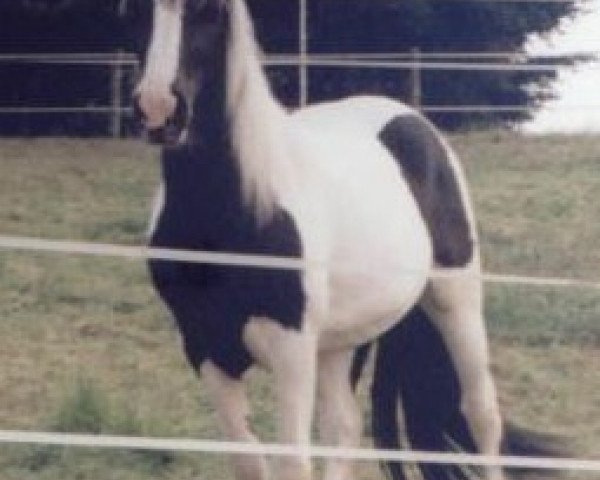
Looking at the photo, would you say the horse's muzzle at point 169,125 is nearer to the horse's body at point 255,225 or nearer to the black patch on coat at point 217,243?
the horse's body at point 255,225

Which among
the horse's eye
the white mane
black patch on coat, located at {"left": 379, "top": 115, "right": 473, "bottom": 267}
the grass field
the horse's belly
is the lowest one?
the grass field

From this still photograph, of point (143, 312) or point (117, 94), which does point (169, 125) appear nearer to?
point (143, 312)

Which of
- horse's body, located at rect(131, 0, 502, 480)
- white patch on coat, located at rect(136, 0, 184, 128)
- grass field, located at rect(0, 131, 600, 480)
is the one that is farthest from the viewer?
grass field, located at rect(0, 131, 600, 480)

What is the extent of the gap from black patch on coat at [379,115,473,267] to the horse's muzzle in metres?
0.59

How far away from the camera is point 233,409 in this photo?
2.16m

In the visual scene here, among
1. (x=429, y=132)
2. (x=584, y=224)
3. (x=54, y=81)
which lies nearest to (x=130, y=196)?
(x=54, y=81)

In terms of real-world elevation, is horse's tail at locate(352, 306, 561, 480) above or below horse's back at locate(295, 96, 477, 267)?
below

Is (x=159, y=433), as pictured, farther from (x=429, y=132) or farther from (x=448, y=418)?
(x=429, y=132)

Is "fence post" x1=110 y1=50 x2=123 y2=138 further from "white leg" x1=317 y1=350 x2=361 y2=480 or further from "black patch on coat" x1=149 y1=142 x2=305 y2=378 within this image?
"black patch on coat" x1=149 y1=142 x2=305 y2=378

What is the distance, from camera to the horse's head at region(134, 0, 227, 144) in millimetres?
1922

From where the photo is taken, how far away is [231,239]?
211 centimetres

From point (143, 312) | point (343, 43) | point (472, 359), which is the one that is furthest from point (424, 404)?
point (343, 43)

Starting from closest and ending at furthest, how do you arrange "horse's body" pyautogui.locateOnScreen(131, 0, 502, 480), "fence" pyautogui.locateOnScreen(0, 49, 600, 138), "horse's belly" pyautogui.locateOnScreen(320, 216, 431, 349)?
"horse's body" pyautogui.locateOnScreen(131, 0, 502, 480), "horse's belly" pyautogui.locateOnScreen(320, 216, 431, 349), "fence" pyautogui.locateOnScreen(0, 49, 600, 138)

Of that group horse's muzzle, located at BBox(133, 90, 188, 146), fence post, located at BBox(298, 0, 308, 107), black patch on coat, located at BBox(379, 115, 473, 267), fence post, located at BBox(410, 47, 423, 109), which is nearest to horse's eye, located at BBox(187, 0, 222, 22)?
horse's muzzle, located at BBox(133, 90, 188, 146)
